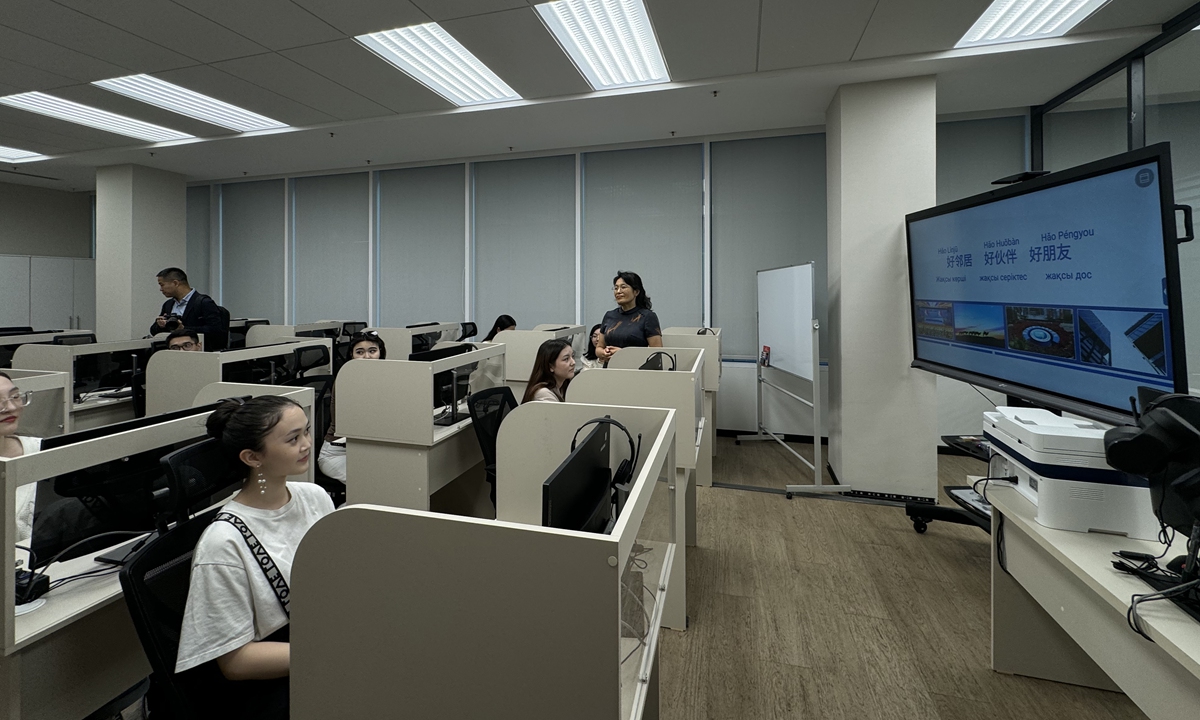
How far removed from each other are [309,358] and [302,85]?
1.95m

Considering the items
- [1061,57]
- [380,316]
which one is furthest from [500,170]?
[1061,57]

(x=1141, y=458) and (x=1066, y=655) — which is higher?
(x=1141, y=458)

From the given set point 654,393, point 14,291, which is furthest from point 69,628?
point 14,291

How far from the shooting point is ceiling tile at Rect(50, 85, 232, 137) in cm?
427

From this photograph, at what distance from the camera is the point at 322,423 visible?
3.62m

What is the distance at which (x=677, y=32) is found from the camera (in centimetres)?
329

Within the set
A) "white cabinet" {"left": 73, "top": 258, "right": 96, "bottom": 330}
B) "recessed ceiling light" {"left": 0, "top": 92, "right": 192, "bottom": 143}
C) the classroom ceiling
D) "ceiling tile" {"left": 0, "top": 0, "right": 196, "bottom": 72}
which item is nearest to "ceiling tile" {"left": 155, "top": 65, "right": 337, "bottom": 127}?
the classroom ceiling

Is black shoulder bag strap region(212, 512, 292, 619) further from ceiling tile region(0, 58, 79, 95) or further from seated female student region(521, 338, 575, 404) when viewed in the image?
ceiling tile region(0, 58, 79, 95)

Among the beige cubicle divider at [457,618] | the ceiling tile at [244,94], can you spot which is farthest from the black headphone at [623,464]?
the ceiling tile at [244,94]

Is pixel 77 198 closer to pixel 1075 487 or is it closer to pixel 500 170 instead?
pixel 500 170

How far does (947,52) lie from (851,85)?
1.91 ft

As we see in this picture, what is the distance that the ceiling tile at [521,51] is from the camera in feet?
10.3

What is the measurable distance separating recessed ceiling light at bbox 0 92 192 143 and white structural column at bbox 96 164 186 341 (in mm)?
1221

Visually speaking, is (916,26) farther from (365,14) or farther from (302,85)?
(302,85)
